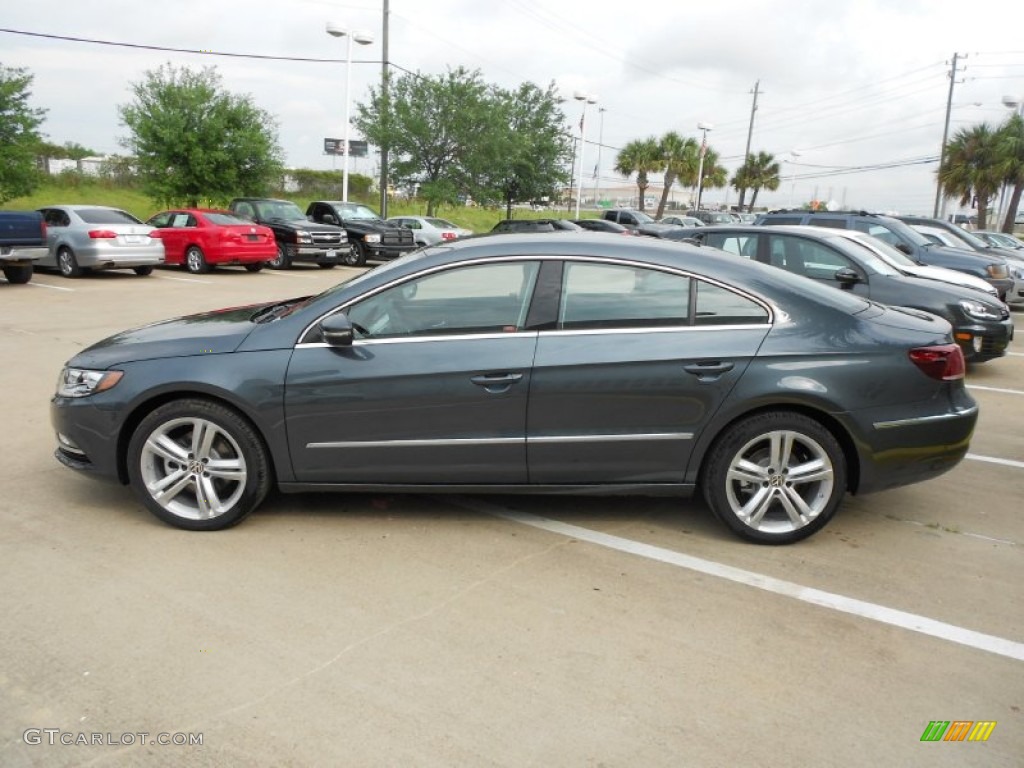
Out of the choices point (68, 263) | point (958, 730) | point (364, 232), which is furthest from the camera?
point (364, 232)

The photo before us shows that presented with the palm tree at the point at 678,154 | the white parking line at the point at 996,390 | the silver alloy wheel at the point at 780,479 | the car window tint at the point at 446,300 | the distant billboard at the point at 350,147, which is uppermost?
the palm tree at the point at 678,154

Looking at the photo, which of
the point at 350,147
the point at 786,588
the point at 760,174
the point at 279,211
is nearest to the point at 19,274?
the point at 279,211

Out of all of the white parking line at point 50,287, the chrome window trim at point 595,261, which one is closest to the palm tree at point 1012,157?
the white parking line at point 50,287

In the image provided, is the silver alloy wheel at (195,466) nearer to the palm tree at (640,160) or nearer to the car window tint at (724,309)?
the car window tint at (724,309)

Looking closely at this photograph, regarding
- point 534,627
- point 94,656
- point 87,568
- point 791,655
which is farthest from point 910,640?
point 87,568

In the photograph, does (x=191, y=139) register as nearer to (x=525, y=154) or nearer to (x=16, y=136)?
(x=16, y=136)

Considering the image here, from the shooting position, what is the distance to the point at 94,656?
314 centimetres

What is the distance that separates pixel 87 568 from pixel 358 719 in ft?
6.09

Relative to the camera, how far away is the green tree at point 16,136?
2091 centimetres

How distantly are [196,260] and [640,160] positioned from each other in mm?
43499

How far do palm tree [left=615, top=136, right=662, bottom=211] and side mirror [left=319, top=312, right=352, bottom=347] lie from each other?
55350 millimetres

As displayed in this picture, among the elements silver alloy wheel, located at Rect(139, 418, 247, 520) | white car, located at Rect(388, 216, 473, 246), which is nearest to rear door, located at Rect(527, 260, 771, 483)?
silver alloy wheel, located at Rect(139, 418, 247, 520)

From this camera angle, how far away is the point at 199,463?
14.0 feet

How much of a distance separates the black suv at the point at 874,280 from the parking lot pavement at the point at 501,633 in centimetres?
422
